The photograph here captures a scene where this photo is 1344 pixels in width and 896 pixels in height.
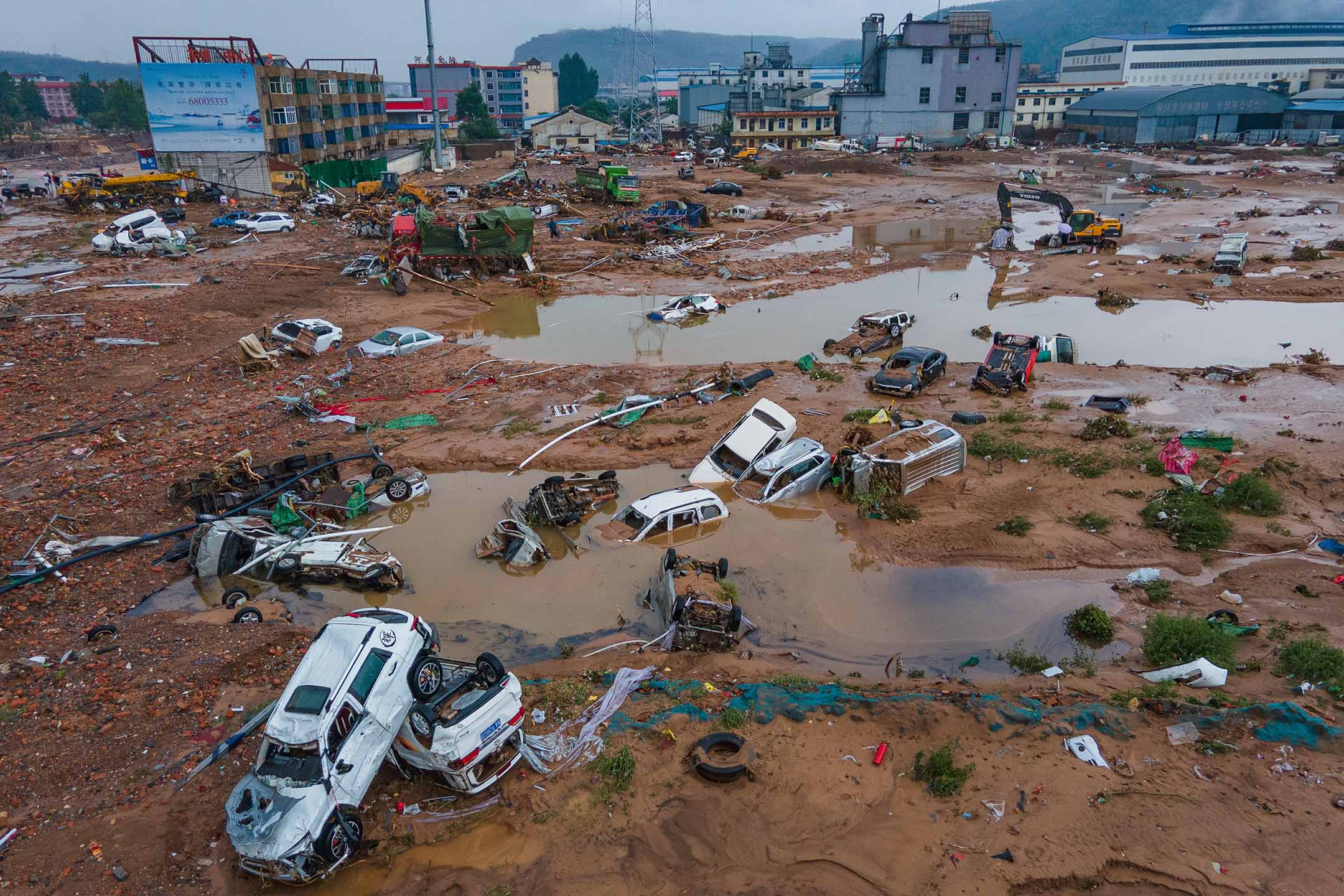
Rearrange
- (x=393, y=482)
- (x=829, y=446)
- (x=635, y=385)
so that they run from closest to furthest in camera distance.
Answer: (x=393, y=482), (x=829, y=446), (x=635, y=385)

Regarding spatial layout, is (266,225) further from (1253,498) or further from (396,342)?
(1253,498)

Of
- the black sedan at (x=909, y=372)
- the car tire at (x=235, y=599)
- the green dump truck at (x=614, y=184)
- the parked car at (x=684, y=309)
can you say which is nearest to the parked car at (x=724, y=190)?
the green dump truck at (x=614, y=184)

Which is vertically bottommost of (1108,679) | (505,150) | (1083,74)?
(1108,679)

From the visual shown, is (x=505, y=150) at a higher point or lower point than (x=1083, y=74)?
lower

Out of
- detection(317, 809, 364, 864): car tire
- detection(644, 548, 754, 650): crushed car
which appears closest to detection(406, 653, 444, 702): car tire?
detection(317, 809, 364, 864): car tire

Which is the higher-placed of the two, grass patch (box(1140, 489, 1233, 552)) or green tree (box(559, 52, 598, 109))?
green tree (box(559, 52, 598, 109))

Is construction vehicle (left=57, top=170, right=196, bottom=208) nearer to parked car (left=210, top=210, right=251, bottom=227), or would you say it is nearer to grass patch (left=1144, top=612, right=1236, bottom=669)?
parked car (left=210, top=210, right=251, bottom=227)

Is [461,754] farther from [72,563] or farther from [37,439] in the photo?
[37,439]

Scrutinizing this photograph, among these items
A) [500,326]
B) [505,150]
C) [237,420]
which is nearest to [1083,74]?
[505,150]
